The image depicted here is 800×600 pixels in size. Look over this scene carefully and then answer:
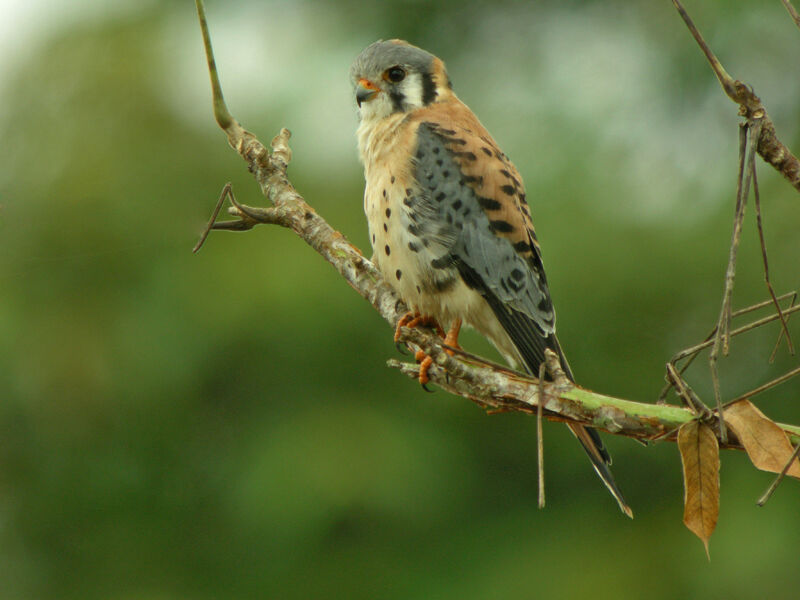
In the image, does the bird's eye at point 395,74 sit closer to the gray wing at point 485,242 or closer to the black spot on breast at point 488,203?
the gray wing at point 485,242

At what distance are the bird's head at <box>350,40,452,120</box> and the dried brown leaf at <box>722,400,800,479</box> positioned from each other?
174cm

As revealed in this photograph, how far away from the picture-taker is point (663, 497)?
19.1ft

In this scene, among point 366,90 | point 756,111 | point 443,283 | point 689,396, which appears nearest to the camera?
point 756,111

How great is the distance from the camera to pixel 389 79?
305 cm

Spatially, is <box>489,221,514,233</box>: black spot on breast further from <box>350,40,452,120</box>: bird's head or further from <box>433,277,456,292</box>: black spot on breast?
<box>350,40,452,120</box>: bird's head

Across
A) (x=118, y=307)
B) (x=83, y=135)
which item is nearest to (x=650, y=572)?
(x=118, y=307)

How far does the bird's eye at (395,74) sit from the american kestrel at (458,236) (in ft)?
0.67

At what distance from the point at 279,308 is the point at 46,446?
1.74 metres

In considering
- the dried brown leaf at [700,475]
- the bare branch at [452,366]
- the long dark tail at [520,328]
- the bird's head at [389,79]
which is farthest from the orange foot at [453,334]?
the dried brown leaf at [700,475]

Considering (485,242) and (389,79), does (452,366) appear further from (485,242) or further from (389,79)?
(389,79)

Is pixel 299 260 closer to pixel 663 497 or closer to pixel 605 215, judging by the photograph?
pixel 605 215

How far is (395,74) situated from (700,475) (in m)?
1.87

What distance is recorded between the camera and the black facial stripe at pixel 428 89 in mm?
3117

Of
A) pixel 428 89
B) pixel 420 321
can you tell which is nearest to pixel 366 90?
pixel 428 89
